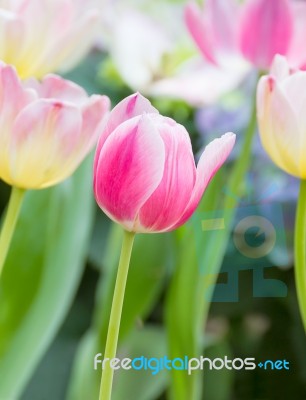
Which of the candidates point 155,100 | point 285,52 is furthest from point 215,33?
point 155,100

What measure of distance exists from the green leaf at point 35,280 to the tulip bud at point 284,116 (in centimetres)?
18

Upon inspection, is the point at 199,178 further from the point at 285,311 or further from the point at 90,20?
the point at 285,311

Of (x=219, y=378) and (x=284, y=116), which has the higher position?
(x=284, y=116)

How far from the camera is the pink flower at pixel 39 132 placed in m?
0.19

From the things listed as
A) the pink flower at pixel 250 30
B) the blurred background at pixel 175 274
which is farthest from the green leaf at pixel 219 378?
the pink flower at pixel 250 30

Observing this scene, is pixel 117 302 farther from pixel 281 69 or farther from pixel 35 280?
pixel 35 280

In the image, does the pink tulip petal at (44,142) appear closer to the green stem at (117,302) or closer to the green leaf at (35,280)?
the green stem at (117,302)

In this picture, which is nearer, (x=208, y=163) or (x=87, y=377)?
(x=208, y=163)

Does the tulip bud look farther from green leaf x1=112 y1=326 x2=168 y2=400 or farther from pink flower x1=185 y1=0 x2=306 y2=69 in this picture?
green leaf x1=112 y1=326 x2=168 y2=400

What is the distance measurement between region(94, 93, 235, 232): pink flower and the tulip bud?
19mm

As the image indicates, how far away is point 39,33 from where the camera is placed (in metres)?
0.27

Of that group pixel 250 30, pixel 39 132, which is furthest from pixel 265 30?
pixel 39 132

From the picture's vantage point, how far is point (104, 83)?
529mm

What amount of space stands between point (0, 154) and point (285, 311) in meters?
0.25
